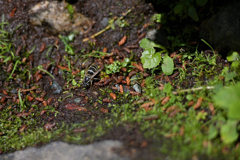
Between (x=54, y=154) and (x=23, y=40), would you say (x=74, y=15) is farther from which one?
(x=54, y=154)

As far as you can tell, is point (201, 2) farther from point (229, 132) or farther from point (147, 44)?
point (229, 132)

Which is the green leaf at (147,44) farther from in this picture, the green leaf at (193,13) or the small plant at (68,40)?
the small plant at (68,40)

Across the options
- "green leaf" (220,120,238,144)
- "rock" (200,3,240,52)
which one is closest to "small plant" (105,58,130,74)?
"rock" (200,3,240,52)

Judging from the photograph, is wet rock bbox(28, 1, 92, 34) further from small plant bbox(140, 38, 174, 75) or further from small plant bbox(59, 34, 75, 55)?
small plant bbox(140, 38, 174, 75)

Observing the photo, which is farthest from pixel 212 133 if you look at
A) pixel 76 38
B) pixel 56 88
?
pixel 76 38

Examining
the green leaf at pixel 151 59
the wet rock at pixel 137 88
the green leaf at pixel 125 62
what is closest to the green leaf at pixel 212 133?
the wet rock at pixel 137 88

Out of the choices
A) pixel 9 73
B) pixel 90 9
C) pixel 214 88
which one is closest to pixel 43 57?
pixel 9 73

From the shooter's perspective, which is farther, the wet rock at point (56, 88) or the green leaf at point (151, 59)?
the wet rock at point (56, 88)
